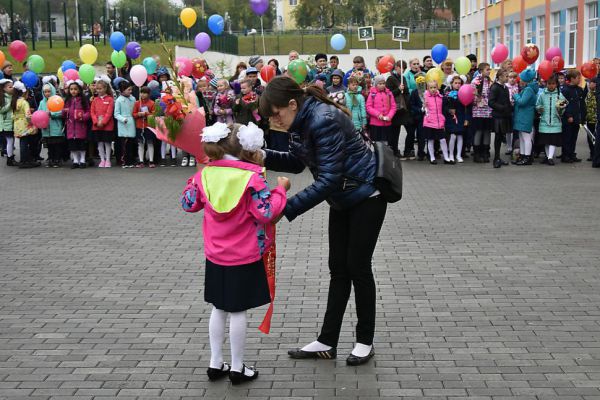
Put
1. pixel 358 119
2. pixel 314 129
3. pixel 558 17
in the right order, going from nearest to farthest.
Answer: pixel 314 129
pixel 358 119
pixel 558 17

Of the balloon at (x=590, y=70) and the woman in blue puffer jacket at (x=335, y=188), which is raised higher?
the balloon at (x=590, y=70)

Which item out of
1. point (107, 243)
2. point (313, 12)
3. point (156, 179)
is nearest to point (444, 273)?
point (107, 243)

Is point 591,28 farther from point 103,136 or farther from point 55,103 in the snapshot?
point 55,103

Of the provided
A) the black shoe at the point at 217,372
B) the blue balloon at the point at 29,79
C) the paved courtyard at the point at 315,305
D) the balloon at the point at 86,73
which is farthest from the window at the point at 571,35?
the black shoe at the point at 217,372

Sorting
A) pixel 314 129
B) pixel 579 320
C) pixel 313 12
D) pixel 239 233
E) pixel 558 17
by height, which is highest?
pixel 313 12

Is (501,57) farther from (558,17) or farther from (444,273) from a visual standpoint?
(558,17)

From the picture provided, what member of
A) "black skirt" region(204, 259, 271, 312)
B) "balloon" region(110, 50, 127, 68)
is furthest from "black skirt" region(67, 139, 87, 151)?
"black skirt" region(204, 259, 271, 312)

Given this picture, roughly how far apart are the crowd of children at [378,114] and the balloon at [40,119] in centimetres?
15

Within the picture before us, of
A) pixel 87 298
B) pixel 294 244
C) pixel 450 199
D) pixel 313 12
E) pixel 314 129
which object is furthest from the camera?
pixel 313 12

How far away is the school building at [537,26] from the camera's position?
1245 inches

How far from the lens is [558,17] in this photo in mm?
36094

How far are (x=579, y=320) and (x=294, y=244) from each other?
3.89 metres

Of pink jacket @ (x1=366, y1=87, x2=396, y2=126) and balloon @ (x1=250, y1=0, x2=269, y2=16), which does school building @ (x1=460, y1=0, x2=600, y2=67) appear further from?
balloon @ (x1=250, y1=0, x2=269, y2=16)

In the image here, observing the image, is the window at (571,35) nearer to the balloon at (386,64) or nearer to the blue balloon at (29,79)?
the balloon at (386,64)
